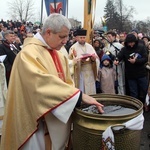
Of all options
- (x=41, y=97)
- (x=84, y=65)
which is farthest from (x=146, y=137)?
(x=41, y=97)

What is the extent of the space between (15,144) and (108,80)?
3.39 meters

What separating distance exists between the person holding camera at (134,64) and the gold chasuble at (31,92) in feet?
10.3

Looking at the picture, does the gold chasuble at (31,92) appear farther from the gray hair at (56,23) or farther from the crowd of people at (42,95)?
→ the gray hair at (56,23)

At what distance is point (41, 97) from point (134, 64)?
148 inches

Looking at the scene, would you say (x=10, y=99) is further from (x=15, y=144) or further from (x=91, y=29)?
(x=91, y=29)

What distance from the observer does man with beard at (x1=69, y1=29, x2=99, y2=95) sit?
488 cm

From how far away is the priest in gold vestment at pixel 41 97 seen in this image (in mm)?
1876

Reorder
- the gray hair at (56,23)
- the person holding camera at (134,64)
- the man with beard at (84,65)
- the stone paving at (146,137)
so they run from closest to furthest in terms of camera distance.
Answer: the gray hair at (56,23) → the stone paving at (146,137) → the man with beard at (84,65) → the person holding camera at (134,64)

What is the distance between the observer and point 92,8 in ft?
18.1

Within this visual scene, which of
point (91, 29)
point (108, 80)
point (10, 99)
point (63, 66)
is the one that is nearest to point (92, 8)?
point (91, 29)

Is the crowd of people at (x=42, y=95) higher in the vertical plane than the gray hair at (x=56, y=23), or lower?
lower

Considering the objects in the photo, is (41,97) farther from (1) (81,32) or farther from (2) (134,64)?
(2) (134,64)

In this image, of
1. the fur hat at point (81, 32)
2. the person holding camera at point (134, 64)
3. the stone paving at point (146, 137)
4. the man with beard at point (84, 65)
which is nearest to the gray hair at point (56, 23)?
the stone paving at point (146, 137)

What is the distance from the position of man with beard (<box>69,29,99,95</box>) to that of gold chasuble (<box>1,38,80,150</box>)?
2.52 meters
